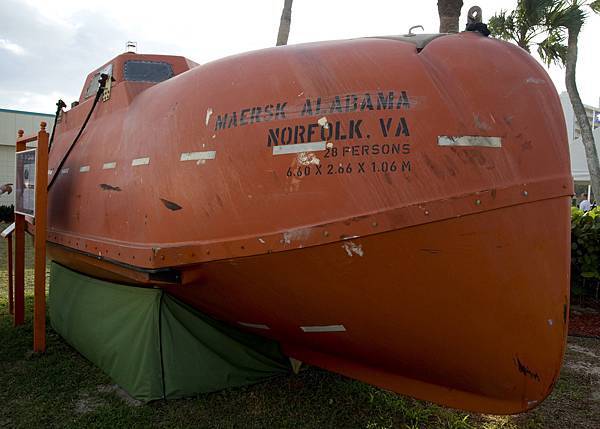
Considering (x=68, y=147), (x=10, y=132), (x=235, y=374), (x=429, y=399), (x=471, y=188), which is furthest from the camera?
(x=10, y=132)

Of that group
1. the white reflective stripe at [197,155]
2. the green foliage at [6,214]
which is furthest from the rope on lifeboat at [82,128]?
the green foliage at [6,214]

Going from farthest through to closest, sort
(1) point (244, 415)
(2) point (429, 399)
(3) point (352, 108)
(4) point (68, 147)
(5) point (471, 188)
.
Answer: (4) point (68, 147), (1) point (244, 415), (2) point (429, 399), (3) point (352, 108), (5) point (471, 188)

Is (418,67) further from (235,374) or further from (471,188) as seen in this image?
(235,374)

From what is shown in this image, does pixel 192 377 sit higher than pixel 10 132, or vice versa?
pixel 10 132

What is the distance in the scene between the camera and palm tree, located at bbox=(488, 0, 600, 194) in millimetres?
10820

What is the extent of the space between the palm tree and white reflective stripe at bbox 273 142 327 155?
35.2 ft

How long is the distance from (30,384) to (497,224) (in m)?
3.59

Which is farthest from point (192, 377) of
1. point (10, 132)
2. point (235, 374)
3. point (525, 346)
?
point (10, 132)

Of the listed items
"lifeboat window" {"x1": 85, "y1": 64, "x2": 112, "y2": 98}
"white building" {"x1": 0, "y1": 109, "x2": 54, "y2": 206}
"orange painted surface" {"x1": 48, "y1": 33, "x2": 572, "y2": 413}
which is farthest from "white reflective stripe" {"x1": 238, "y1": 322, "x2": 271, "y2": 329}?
"white building" {"x1": 0, "y1": 109, "x2": 54, "y2": 206}

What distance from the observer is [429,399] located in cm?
252

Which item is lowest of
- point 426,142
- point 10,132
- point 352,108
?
point 426,142

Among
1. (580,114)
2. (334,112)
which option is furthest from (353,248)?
(580,114)

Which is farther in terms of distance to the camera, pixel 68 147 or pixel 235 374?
pixel 68 147

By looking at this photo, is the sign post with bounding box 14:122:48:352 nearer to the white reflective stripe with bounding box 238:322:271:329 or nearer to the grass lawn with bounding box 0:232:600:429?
the grass lawn with bounding box 0:232:600:429
